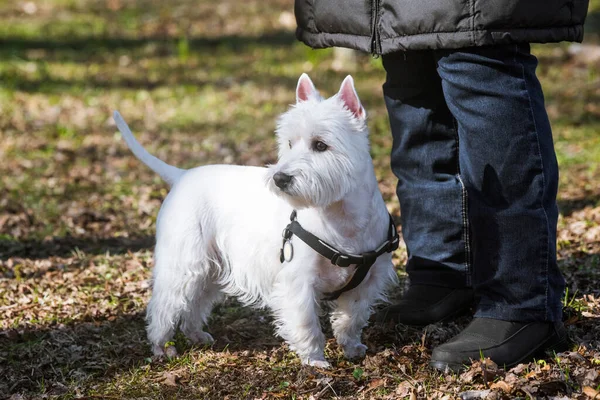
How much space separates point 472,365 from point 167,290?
153 centimetres

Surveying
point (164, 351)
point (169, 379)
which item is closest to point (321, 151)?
point (169, 379)

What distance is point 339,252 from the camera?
333cm

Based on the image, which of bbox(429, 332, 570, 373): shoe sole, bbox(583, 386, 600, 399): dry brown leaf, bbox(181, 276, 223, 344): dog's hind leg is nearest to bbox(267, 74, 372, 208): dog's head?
bbox(429, 332, 570, 373): shoe sole

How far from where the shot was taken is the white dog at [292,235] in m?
3.27

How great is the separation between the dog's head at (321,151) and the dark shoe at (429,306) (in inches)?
35.7

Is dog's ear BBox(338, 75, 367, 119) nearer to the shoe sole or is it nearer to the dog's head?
the dog's head

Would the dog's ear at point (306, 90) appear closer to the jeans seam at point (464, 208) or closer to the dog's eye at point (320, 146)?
the dog's eye at point (320, 146)

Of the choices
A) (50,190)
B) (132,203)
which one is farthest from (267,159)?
(50,190)

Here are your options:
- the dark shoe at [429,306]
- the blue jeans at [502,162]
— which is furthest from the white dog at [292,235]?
the blue jeans at [502,162]

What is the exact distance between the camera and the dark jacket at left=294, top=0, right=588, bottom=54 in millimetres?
2920

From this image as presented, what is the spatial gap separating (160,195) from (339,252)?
3.76 meters

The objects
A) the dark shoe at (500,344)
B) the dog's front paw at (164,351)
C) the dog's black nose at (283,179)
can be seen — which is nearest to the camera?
the dog's black nose at (283,179)

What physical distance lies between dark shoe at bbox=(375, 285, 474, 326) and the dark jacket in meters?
1.36

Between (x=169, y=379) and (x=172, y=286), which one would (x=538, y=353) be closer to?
(x=169, y=379)
